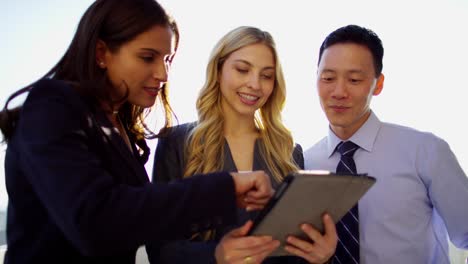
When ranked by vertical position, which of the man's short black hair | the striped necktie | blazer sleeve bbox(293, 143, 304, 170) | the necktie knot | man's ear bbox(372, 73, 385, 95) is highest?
the man's short black hair

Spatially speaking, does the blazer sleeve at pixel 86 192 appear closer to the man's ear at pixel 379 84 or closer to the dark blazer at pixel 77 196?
the dark blazer at pixel 77 196

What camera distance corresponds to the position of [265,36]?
2.28 metres

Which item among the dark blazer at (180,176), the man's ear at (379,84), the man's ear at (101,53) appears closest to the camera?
the man's ear at (101,53)

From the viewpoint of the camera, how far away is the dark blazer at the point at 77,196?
933mm

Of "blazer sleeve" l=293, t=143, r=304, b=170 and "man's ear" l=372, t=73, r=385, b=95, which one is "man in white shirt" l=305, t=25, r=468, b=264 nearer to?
"man's ear" l=372, t=73, r=385, b=95

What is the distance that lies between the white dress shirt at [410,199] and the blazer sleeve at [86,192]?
1338 millimetres

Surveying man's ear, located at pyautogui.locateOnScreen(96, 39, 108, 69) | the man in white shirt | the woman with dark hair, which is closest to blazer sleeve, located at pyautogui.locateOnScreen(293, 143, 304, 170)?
the man in white shirt

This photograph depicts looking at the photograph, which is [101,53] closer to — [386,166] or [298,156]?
[298,156]

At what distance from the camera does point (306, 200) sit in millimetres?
1274

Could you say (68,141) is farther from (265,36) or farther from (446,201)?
(446,201)

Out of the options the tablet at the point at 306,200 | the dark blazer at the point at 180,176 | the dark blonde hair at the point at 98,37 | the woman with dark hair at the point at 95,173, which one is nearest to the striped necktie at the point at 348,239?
the dark blazer at the point at 180,176

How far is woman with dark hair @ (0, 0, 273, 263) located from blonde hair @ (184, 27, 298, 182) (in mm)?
728

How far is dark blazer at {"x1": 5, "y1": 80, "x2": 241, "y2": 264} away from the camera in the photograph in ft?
3.06

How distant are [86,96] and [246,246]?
67 cm
